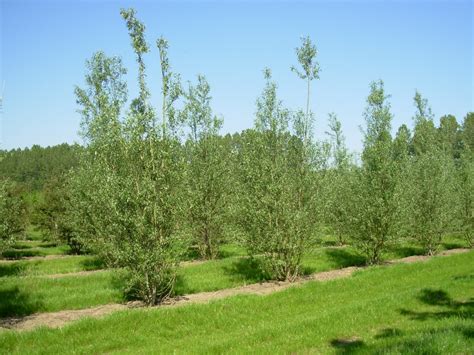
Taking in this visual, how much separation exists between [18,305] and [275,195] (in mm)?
11334

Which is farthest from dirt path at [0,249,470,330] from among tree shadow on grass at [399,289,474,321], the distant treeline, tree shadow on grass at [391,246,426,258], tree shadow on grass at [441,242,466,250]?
the distant treeline

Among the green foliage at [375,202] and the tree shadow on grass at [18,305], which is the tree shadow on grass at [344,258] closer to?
the green foliage at [375,202]

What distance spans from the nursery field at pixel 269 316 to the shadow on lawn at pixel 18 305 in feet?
0.11

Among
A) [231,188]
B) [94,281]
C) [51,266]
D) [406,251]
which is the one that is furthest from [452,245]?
[51,266]

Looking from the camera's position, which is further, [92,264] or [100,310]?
[92,264]

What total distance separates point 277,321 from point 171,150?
23.4ft

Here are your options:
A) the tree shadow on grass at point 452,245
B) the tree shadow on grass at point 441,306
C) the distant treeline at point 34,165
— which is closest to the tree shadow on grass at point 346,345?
the tree shadow on grass at point 441,306

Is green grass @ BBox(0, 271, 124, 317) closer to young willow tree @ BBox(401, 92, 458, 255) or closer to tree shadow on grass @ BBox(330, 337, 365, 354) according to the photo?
tree shadow on grass @ BBox(330, 337, 365, 354)

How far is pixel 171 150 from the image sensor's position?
15445 millimetres

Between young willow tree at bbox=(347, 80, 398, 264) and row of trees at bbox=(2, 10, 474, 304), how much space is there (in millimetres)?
64

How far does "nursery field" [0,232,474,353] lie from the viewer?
9898mm

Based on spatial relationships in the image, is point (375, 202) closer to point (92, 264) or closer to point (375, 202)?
point (375, 202)

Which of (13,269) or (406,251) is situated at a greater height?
(13,269)

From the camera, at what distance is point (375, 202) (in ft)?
76.2
